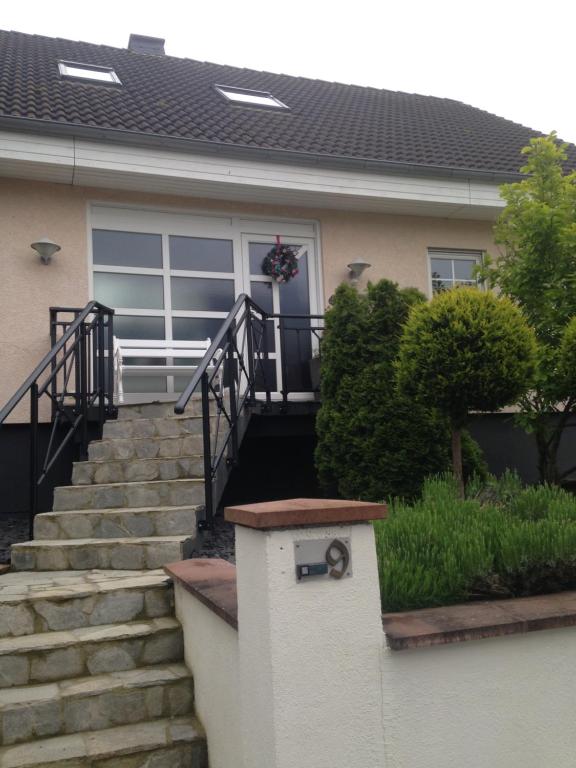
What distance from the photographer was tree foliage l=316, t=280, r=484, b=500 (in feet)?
17.5

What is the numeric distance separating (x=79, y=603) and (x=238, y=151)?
5243mm

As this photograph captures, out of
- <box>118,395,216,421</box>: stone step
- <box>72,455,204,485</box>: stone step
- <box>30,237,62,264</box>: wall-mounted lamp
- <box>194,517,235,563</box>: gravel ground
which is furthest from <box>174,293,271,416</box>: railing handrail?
<box>30,237,62,264</box>: wall-mounted lamp

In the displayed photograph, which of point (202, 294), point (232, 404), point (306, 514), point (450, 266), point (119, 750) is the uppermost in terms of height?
point (450, 266)

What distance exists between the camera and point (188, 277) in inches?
311

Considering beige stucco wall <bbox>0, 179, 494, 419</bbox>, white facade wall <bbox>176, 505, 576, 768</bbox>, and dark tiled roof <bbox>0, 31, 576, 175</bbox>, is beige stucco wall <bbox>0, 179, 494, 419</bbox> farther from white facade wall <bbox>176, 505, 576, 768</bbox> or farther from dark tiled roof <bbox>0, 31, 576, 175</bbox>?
white facade wall <bbox>176, 505, 576, 768</bbox>

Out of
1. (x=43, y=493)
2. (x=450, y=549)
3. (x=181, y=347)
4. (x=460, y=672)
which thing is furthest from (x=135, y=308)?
(x=460, y=672)

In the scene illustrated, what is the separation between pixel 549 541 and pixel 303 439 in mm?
4475

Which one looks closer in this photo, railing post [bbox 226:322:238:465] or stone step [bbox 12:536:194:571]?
stone step [bbox 12:536:194:571]

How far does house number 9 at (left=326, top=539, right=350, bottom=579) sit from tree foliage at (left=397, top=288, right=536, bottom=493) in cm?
234

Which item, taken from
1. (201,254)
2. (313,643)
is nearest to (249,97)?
(201,254)

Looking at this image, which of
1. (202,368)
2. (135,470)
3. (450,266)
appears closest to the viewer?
(202,368)

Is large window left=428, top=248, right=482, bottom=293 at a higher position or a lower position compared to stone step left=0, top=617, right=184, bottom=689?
higher

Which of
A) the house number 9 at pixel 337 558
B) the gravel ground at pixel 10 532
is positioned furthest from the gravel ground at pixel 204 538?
the house number 9 at pixel 337 558

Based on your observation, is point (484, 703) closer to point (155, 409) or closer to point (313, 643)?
point (313, 643)
